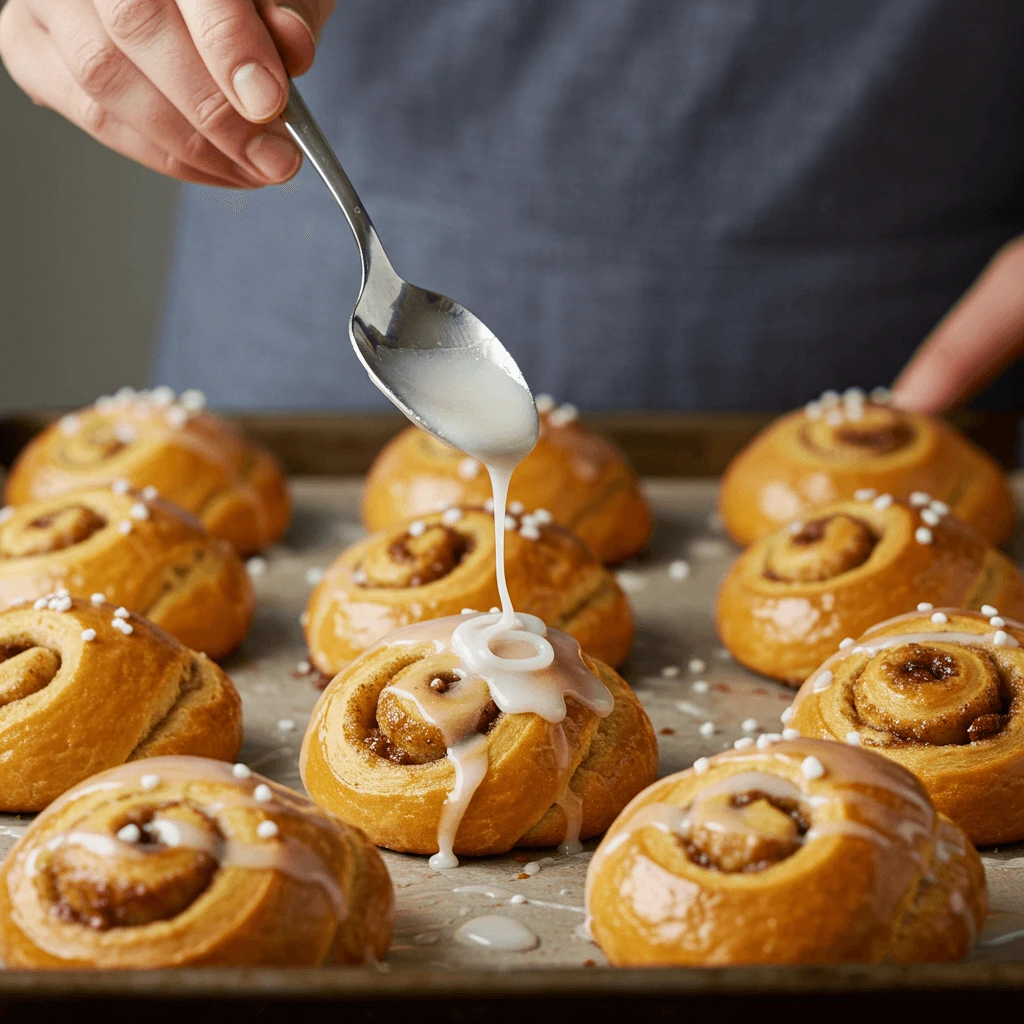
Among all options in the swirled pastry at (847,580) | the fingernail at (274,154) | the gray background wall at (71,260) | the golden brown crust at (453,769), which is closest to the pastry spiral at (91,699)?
the golden brown crust at (453,769)

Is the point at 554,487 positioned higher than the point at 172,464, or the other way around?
the point at 554,487

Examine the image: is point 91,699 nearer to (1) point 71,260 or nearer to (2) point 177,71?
(2) point 177,71

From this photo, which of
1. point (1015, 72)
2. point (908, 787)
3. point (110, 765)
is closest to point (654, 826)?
point (908, 787)

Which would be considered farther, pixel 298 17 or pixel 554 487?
pixel 554 487

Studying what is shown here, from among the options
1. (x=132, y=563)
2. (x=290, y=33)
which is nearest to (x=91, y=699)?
(x=132, y=563)

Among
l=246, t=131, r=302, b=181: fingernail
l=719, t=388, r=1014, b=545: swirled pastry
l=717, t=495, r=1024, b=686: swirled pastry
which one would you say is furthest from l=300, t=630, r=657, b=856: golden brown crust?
l=719, t=388, r=1014, b=545: swirled pastry

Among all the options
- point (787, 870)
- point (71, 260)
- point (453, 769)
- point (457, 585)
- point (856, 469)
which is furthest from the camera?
point (71, 260)

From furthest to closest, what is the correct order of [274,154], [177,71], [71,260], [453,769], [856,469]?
[71,260]
[856,469]
[274,154]
[177,71]
[453,769]

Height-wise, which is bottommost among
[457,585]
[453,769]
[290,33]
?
[457,585]
